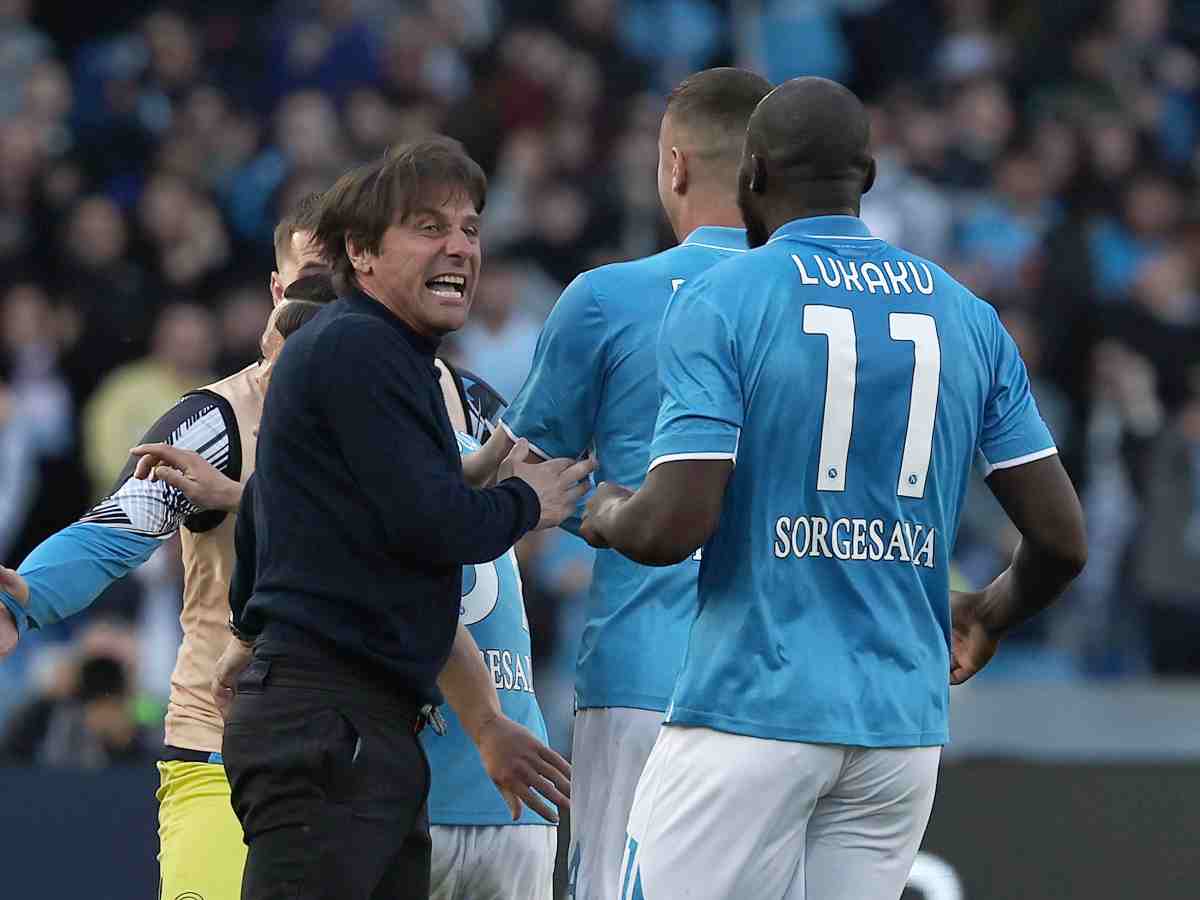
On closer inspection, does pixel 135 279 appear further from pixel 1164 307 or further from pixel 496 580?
pixel 496 580

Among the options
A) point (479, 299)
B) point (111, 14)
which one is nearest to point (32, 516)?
point (479, 299)

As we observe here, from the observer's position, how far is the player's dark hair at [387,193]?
4250 mm

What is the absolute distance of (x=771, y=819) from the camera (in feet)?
13.2

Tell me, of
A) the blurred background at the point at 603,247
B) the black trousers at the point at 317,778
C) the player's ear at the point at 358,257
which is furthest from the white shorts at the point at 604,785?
the blurred background at the point at 603,247

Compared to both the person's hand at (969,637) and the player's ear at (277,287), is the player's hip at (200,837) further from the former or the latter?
the person's hand at (969,637)

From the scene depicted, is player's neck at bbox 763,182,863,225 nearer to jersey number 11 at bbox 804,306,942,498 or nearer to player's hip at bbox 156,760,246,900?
jersey number 11 at bbox 804,306,942,498

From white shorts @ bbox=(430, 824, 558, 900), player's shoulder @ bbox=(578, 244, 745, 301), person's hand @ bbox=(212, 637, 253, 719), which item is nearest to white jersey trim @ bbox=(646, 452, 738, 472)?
player's shoulder @ bbox=(578, 244, 745, 301)

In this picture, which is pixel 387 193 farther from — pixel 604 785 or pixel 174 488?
pixel 604 785

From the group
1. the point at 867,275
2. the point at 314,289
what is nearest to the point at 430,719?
the point at 314,289

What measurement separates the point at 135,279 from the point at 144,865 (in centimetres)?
408

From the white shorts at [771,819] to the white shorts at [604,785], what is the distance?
22.0 inches

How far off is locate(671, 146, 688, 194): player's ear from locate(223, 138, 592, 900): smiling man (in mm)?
1105

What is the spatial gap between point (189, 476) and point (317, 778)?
1.03m

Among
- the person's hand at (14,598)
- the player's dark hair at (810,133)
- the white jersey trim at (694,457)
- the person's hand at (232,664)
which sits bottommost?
the person's hand at (232,664)
